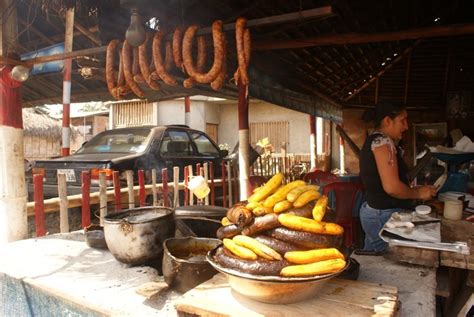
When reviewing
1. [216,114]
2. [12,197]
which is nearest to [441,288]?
[12,197]

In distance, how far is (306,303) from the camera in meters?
1.61

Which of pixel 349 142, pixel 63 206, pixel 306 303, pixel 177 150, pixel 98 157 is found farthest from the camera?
pixel 349 142

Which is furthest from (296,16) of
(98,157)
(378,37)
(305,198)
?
(98,157)

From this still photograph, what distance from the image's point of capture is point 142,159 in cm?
622

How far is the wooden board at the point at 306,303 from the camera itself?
5.02 feet

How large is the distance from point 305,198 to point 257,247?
404 millimetres

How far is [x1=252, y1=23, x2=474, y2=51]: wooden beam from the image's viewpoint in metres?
2.30

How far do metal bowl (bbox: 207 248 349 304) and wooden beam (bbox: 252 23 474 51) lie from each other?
1.79 meters

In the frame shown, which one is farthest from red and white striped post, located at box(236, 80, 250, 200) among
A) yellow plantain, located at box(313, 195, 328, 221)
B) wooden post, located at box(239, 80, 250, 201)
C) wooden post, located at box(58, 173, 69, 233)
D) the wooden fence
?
yellow plantain, located at box(313, 195, 328, 221)

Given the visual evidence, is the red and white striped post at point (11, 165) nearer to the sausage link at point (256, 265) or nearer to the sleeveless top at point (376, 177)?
the sausage link at point (256, 265)

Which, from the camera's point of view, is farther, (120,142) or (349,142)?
(349,142)

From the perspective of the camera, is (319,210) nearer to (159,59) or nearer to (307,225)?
(307,225)

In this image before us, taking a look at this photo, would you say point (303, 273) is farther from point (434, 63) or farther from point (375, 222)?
point (434, 63)

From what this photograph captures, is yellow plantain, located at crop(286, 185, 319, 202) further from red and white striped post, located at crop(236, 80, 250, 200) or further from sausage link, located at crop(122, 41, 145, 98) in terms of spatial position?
red and white striped post, located at crop(236, 80, 250, 200)
